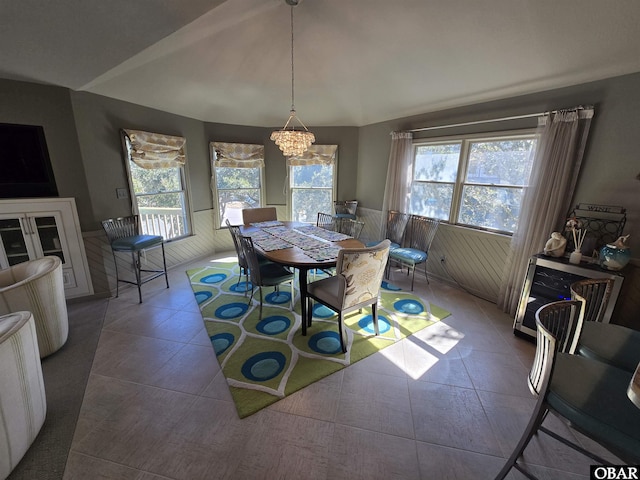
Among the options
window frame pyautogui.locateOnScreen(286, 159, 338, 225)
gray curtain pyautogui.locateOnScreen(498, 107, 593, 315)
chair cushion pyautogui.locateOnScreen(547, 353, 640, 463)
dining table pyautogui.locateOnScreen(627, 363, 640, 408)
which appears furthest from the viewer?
window frame pyautogui.locateOnScreen(286, 159, 338, 225)

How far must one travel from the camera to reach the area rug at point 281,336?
6.31 ft

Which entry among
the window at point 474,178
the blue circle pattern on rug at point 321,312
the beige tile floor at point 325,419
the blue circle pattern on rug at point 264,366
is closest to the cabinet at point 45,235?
the beige tile floor at point 325,419

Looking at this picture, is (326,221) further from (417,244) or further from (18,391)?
(18,391)

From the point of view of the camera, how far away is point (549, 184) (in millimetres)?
2504

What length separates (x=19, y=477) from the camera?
1.31m

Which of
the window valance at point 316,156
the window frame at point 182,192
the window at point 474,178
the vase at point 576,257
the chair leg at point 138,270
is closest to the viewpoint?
the vase at point 576,257

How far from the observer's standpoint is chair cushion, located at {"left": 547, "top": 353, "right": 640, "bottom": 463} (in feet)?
3.34

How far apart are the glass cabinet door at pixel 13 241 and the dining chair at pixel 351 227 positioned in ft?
11.6

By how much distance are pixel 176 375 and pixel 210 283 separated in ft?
5.50

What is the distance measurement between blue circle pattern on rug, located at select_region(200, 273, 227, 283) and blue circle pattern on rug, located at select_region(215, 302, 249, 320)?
0.77 meters

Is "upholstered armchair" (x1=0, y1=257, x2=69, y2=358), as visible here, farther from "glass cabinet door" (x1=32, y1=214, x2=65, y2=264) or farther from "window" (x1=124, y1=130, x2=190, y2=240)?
"window" (x1=124, y1=130, x2=190, y2=240)

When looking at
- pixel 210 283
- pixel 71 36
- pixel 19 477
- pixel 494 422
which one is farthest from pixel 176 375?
pixel 71 36

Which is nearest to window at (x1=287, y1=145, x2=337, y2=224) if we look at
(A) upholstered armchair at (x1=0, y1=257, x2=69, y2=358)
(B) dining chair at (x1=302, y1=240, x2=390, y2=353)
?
(B) dining chair at (x1=302, y1=240, x2=390, y2=353)

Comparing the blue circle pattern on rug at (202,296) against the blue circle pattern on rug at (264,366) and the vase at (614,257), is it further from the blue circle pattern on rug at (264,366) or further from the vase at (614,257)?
the vase at (614,257)
